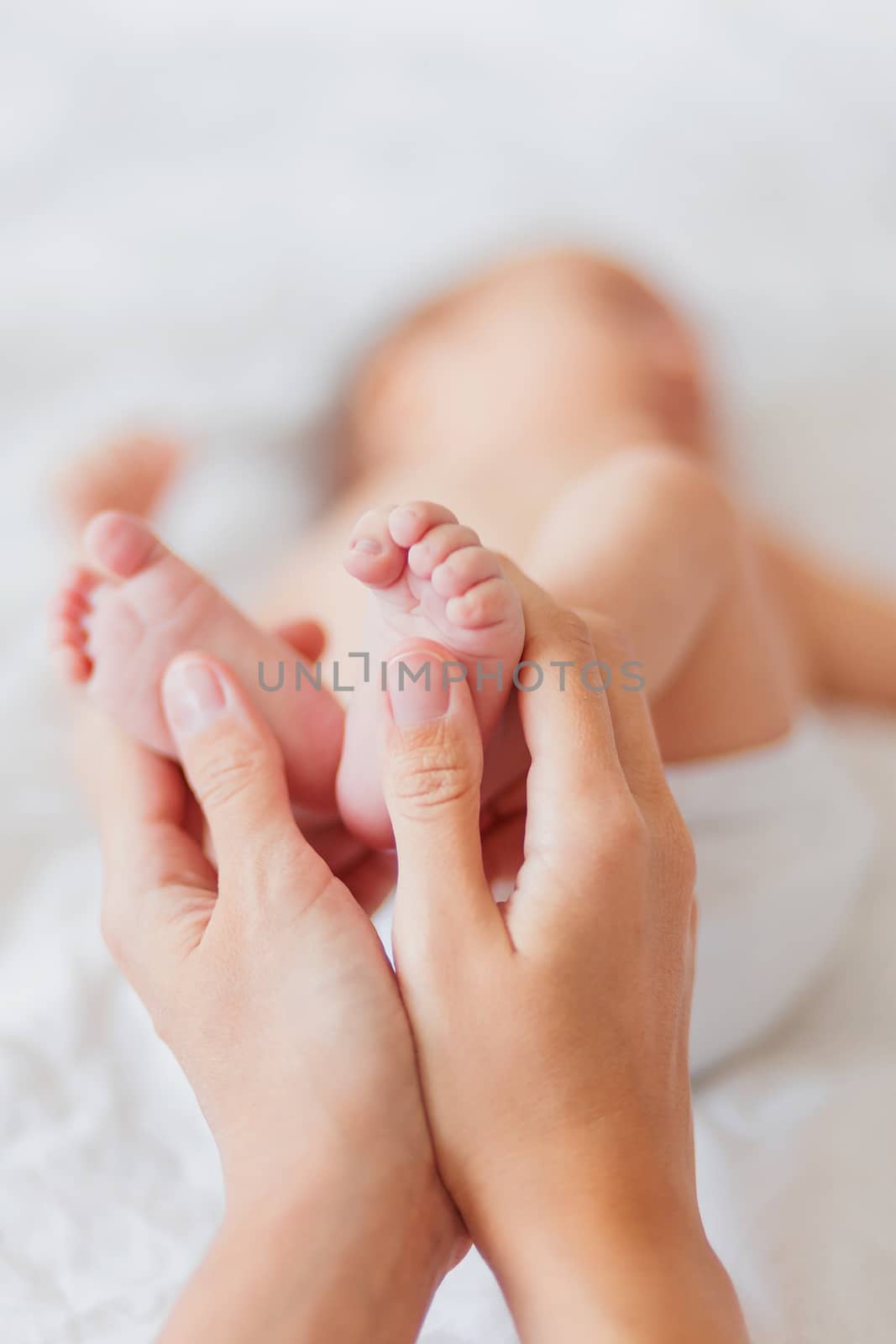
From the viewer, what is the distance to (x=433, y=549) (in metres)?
0.65

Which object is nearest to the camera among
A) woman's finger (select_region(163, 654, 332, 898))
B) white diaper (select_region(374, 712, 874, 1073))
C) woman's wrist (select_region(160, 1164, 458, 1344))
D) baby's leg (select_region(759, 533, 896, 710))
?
woman's wrist (select_region(160, 1164, 458, 1344))

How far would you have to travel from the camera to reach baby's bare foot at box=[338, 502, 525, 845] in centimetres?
64

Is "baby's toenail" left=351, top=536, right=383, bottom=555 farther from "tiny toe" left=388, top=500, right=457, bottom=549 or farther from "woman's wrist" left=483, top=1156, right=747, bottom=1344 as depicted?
"woman's wrist" left=483, top=1156, right=747, bottom=1344

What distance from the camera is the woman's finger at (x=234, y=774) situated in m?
0.63

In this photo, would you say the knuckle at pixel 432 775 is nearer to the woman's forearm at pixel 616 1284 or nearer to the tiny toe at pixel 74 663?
the woman's forearm at pixel 616 1284

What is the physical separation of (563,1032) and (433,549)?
26 centimetres

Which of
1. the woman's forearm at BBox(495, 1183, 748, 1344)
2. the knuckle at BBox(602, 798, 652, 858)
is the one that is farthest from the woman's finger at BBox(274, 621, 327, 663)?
the woman's forearm at BBox(495, 1183, 748, 1344)

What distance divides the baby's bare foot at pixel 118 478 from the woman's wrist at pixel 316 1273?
881 millimetres

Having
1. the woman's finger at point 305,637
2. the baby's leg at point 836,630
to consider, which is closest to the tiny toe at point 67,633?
the woman's finger at point 305,637

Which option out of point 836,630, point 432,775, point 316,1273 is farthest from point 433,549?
point 836,630

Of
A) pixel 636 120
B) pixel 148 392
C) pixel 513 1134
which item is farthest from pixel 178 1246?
pixel 636 120

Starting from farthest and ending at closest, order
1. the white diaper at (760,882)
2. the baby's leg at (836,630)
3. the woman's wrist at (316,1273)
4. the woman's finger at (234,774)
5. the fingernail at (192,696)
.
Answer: the baby's leg at (836,630), the white diaper at (760,882), the fingernail at (192,696), the woman's finger at (234,774), the woman's wrist at (316,1273)

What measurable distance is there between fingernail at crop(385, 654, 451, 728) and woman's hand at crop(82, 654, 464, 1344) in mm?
88

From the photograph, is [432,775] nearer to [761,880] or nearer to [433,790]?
[433,790]
